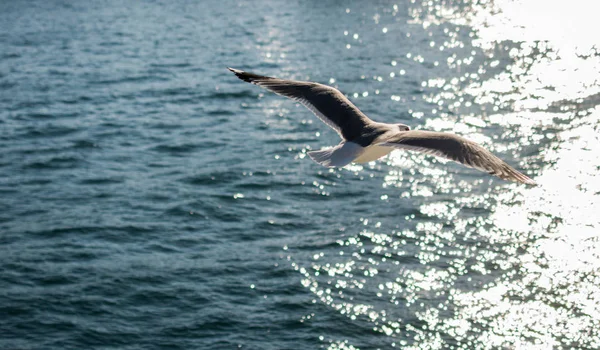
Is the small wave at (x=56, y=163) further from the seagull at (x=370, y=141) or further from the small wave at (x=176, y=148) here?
the seagull at (x=370, y=141)

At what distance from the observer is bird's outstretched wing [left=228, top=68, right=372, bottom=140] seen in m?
15.1

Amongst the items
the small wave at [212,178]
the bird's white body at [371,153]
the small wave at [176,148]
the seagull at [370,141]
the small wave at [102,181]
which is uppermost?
the seagull at [370,141]

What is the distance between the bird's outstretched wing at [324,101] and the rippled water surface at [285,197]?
1324 centimetres

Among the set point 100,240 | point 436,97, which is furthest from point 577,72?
point 100,240

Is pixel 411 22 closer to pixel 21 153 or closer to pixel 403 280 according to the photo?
pixel 21 153

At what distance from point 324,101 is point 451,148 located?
319 cm

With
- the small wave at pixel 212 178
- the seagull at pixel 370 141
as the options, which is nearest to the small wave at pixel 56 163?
the small wave at pixel 212 178

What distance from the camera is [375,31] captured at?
60125 mm

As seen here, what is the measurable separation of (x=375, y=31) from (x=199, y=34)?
11.7m

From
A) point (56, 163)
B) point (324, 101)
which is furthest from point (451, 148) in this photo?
point (56, 163)

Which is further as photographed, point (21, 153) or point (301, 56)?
point (301, 56)

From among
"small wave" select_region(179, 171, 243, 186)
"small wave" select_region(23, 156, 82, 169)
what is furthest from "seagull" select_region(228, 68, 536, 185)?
"small wave" select_region(23, 156, 82, 169)

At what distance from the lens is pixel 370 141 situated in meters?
13.9

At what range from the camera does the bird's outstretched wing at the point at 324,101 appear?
15.1m
